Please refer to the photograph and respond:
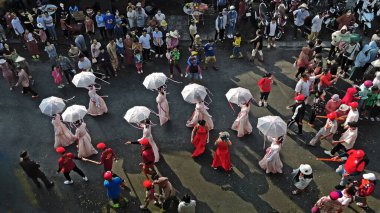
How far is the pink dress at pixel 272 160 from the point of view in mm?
11523

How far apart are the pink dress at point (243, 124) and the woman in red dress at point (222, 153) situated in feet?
4.73

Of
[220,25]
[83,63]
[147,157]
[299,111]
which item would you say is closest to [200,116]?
[147,157]

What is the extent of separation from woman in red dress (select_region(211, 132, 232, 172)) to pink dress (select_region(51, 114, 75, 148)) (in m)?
4.96

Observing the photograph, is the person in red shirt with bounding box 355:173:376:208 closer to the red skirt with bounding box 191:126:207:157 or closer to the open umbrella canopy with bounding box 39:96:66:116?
the red skirt with bounding box 191:126:207:157

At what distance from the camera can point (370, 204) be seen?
11258mm

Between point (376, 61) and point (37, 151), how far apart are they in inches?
500

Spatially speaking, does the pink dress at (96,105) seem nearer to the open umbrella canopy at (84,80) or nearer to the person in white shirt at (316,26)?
the open umbrella canopy at (84,80)

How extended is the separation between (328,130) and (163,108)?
18.3 feet

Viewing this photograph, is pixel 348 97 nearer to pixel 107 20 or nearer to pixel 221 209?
pixel 221 209

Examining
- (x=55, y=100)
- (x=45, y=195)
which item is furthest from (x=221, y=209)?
(x=55, y=100)

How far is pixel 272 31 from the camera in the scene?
57.2ft

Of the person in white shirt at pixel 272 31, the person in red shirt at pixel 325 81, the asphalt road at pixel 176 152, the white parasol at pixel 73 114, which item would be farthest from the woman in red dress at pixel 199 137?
the person in white shirt at pixel 272 31

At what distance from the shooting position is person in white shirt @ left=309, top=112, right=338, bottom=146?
1216 cm

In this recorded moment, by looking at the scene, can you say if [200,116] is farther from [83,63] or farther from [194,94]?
[83,63]
